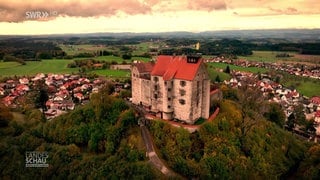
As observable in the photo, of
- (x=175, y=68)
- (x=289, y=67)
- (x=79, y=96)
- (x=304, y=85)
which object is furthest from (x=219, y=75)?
(x=175, y=68)

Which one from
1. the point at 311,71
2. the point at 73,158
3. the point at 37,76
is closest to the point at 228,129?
the point at 73,158

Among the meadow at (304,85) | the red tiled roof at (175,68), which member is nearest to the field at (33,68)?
the red tiled roof at (175,68)

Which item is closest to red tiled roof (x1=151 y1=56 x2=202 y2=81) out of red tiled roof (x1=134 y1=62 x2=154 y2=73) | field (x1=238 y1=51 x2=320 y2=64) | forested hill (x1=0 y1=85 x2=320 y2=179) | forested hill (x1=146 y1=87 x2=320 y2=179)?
red tiled roof (x1=134 y1=62 x2=154 y2=73)

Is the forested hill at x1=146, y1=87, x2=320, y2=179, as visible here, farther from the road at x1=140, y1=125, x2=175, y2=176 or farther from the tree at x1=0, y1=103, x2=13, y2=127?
the tree at x1=0, y1=103, x2=13, y2=127

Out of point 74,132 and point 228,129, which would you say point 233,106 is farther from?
point 74,132

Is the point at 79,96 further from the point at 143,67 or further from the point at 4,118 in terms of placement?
the point at 143,67

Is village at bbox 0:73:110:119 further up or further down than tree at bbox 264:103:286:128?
further up
